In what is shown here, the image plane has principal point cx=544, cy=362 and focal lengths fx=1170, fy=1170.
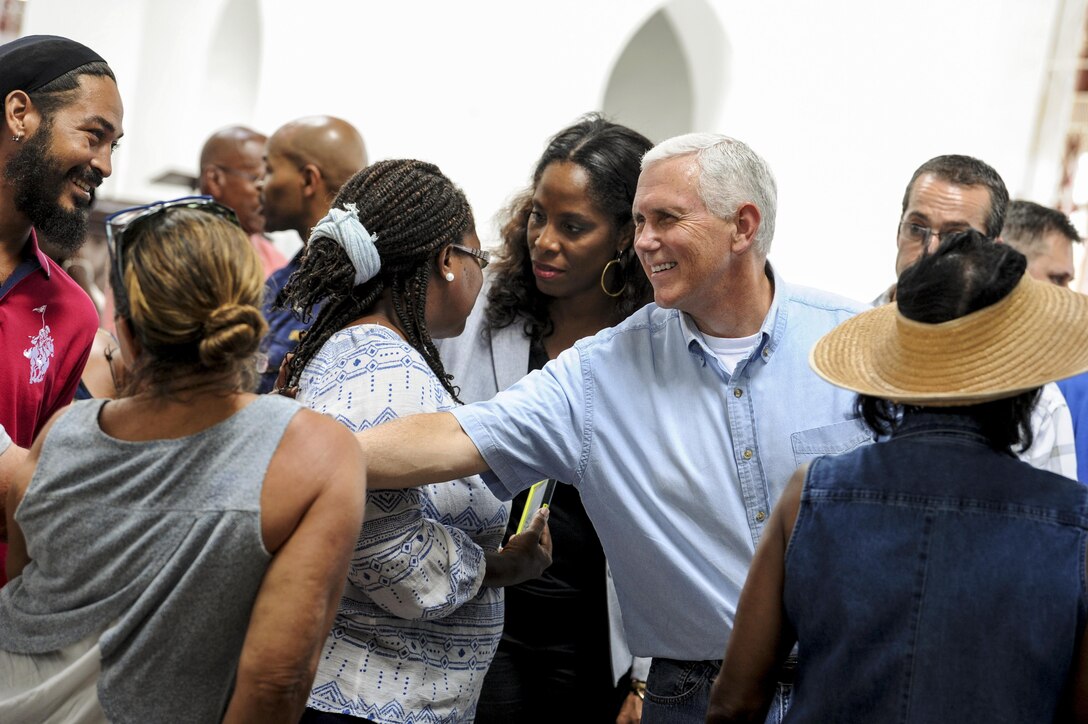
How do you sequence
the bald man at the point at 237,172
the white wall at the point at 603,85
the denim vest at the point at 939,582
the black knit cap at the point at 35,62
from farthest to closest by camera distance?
the white wall at the point at 603,85 < the bald man at the point at 237,172 < the black knit cap at the point at 35,62 < the denim vest at the point at 939,582

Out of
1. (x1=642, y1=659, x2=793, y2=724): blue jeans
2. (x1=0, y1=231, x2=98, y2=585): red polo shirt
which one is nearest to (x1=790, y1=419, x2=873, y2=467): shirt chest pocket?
(x1=642, y1=659, x2=793, y2=724): blue jeans

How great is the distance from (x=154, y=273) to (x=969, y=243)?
1235 millimetres

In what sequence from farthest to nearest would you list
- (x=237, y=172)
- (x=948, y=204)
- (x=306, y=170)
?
(x=237, y=172) → (x=306, y=170) → (x=948, y=204)

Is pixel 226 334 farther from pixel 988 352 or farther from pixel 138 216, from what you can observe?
pixel 988 352

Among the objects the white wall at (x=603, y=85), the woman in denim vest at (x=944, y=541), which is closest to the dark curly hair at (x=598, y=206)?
the woman in denim vest at (x=944, y=541)

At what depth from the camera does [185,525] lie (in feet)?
5.50

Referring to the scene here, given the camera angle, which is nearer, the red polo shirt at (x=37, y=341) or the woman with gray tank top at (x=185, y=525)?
the woman with gray tank top at (x=185, y=525)

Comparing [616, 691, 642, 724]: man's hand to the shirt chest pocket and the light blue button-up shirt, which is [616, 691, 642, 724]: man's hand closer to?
the light blue button-up shirt

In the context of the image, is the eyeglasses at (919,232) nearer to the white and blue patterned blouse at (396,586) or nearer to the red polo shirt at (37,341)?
the white and blue patterned blouse at (396,586)

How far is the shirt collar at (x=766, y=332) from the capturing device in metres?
2.56

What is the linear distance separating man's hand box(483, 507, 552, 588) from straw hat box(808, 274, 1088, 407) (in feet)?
2.98

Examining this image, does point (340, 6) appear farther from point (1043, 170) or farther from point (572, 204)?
point (572, 204)

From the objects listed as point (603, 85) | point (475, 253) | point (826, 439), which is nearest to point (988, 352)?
point (826, 439)

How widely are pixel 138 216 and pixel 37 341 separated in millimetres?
1029
